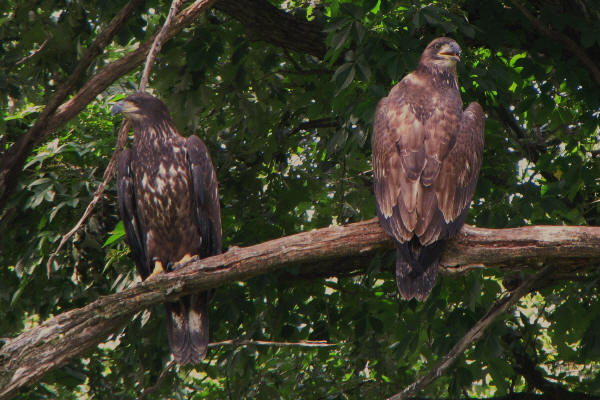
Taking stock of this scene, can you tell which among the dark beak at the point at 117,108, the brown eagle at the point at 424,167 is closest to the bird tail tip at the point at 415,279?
the brown eagle at the point at 424,167

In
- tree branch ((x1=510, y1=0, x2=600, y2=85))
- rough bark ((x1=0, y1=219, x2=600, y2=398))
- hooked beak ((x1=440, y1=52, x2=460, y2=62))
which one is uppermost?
hooked beak ((x1=440, y1=52, x2=460, y2=62))

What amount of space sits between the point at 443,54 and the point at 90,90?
86.7 inches

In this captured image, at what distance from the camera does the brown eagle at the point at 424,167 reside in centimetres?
417

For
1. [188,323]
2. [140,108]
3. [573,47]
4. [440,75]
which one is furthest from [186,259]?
[573,47]

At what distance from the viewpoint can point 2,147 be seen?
618cm

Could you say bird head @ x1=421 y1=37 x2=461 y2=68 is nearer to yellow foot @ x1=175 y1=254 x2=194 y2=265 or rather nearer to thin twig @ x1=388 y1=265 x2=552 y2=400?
thin twig @ x1=388 y1=265 x2=552 y2=400

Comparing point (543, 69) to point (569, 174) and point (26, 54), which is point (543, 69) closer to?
point (569, 174)

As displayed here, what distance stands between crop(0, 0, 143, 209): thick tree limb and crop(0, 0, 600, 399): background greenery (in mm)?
273

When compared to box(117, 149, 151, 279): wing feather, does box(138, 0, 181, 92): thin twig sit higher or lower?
higher

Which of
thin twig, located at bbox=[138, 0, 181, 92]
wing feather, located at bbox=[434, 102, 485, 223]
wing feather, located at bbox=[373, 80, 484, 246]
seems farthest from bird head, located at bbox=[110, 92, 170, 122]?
wing feather, located at bbox=[434, 102, 485, 223]

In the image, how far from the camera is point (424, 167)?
14.2 ft

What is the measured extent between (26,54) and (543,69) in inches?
160

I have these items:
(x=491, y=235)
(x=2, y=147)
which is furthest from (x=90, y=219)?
(x=491, y=235)

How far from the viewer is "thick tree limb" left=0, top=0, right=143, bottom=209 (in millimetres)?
5141
